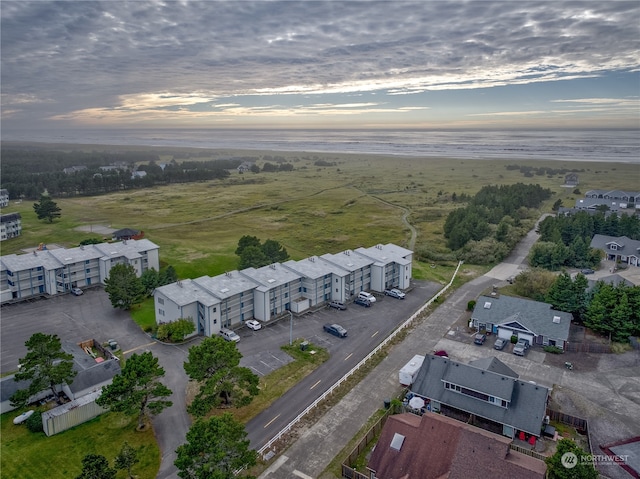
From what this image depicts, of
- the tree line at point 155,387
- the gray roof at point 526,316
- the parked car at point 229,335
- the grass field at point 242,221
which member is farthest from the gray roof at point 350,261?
the tree line at point 155,387

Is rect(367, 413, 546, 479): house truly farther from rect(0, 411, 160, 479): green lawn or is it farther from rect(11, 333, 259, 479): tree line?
rect(0, 411, 160, 479): green lawn

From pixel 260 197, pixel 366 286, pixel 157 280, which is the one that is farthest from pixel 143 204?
pixel 366 286

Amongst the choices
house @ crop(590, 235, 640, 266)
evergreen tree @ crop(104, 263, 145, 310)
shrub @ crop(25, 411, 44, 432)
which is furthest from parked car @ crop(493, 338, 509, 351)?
evergreen tree @ crop(104, 263, 145, 310)

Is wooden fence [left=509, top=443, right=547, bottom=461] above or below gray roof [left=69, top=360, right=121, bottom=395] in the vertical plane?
below

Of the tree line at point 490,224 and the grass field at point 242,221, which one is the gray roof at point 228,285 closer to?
the grass field at point 242,221

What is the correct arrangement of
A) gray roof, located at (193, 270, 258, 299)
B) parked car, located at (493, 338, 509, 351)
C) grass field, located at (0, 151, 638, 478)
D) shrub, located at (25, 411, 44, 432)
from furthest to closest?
gray roof, located at (193, 270, 258, 299) < parked car, located at (493, 338, 509, 351) < shrub, located at (25, 411, 44, 432) < grass field, located at (0, 151, 638, 478)

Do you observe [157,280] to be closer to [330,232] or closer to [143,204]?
[330,232]

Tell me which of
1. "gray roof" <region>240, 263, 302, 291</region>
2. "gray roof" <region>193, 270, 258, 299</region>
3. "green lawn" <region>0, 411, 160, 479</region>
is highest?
"gray roof" <region>240, 263, 302, 291</region>
